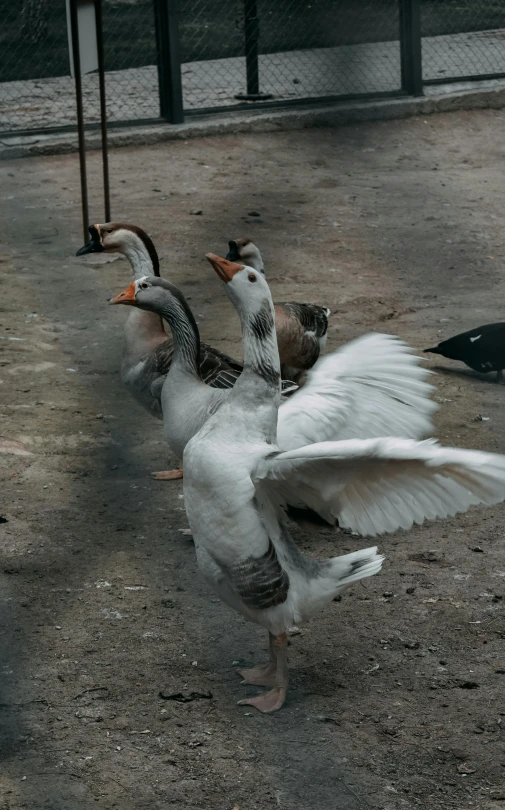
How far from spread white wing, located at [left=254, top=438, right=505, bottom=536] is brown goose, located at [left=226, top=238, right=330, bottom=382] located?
4.03 feet

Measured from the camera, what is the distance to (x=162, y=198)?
4.59m

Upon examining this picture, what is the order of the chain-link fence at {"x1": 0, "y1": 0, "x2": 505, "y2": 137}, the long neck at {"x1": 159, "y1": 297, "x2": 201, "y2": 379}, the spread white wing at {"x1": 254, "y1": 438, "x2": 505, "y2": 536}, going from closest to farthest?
the spread white wing at {"x1": 254, "y1": 438, "x2": 505, "y2": 536}, the long neck at {"x1": 159, "y1": 297, "x2": 201, "y2": 379}, the chain-link fence at {"x1": 0, "y1": 0, "x2": 505, "y2": 137}

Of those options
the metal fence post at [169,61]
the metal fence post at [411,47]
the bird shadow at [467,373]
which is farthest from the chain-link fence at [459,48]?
the bird shadow at [467,373]

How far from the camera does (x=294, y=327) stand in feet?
9.22

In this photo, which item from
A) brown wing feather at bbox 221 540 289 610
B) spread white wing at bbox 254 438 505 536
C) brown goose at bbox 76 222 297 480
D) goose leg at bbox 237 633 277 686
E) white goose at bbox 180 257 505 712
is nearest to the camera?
spread white wing at bbox 254 438 505 536

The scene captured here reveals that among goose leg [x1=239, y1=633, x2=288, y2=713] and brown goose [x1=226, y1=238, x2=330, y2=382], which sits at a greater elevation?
brown goose [x1=226, y1=238, x2=330, y2=382]

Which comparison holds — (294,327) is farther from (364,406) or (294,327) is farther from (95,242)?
(364,406)

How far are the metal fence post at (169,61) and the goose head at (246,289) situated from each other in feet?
11.8

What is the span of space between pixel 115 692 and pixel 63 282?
219 centimetres

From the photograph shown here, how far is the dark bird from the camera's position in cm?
283

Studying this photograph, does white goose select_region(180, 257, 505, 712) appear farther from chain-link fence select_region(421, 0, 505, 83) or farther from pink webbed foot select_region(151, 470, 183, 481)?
chain-link fence select_region(421, 0, 505, 83)

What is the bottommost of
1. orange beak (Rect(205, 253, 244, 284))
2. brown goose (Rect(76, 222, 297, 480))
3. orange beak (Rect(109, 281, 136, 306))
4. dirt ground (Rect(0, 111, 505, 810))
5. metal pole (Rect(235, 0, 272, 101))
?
dirt ground (Rect(0, 111, 505, 810))

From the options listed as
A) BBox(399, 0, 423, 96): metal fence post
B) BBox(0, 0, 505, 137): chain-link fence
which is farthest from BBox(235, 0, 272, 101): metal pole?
BBox(399, 0, 423, 96): metal fence post

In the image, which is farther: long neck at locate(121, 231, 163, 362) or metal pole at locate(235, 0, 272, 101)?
metal pole at locate(235, 0, 272, 101)
